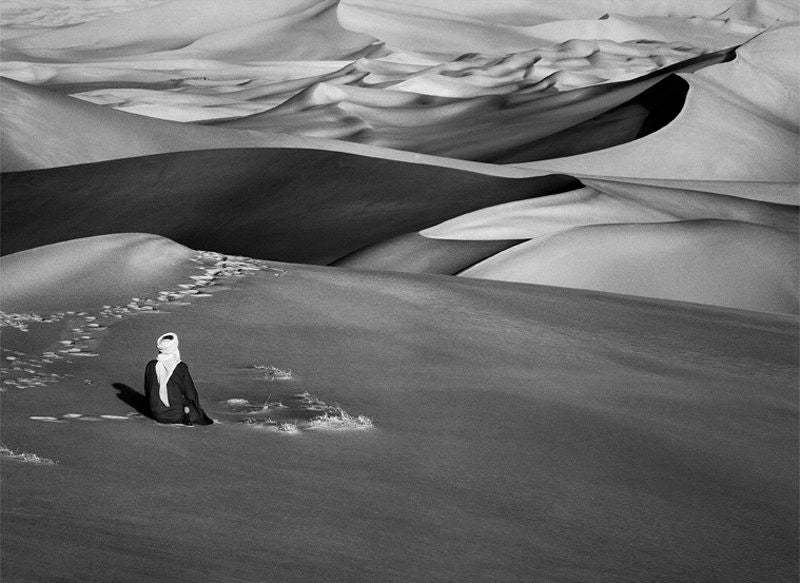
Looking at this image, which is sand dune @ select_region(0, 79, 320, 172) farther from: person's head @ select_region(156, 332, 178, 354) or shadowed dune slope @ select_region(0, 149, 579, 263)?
person's head @ select_region(156, 332, 178, 354)

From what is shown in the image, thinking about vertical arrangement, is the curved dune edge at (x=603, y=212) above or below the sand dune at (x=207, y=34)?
above

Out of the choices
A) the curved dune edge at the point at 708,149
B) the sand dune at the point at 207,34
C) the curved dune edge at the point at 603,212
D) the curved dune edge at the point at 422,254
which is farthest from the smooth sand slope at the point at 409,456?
the sand dune at the point at 207,34

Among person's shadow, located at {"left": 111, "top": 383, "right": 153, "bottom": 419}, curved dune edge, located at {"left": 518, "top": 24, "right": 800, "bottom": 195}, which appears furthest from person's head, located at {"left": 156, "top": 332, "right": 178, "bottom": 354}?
curved dune edge, located at {"left": 518, "top": 24, "right": 800, "bottom": 195}

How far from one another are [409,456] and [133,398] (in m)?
1.35

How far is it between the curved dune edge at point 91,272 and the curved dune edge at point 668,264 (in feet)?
11.0

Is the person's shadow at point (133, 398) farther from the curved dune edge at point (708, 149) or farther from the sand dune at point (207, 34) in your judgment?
the sand dune at point (207, 34)

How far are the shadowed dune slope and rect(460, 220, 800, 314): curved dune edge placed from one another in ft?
5.80

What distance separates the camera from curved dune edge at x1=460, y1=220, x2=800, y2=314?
10.4 meters

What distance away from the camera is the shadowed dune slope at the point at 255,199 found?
11.8 metres

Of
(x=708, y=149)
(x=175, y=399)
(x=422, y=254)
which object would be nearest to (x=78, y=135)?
(x=422, y=254)

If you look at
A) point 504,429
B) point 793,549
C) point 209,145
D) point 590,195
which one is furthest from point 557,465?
point 209,145

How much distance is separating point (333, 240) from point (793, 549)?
27.2ft

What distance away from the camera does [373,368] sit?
224 inches

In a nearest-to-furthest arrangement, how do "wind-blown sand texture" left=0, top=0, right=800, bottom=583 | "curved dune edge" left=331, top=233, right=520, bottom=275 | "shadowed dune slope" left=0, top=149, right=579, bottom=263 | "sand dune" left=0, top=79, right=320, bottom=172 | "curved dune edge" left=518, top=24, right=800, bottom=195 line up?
"wind-blown sand texture" left=0, top=0, right=800, bottom=583
"curved dune edge" left=331, top=233, right=520, bottom=275
"shadowed dune slope" left=0, top=149, right=579, bottom=263
"sand dune" left=0, top=79, right=320, bottom=172
"curved dune edge" left=518, top=24, right=800, bottom=195
